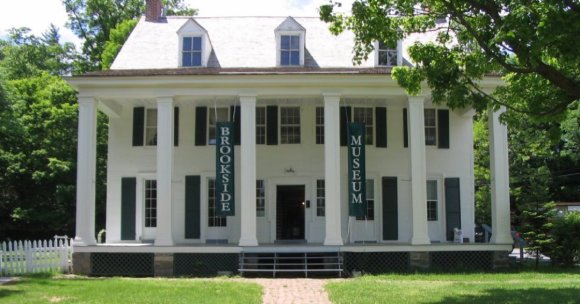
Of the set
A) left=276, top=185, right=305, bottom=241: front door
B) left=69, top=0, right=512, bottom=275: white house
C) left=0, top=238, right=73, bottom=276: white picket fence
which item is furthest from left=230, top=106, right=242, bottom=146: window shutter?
left=0, top=238, right=73, bottom=276: white picket fence

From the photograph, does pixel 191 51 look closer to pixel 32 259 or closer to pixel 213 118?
pixel 213 118

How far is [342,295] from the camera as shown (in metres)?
12.6

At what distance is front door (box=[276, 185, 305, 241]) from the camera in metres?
21.0

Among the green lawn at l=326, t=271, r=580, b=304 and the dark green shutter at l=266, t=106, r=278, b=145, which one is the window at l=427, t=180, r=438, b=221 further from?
the dark green shutter at l=266, t=106, r=278, b=145

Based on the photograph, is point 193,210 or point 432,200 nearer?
point 193,210

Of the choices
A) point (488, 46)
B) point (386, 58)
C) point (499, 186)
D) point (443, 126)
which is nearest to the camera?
point (488, 46)

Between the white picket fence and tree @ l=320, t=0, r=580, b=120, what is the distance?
1078cm

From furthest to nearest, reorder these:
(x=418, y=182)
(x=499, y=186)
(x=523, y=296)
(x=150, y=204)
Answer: (x=150, y=204)
(x=499, y=186)
(x=418, y=182)
(x=523, y=296)

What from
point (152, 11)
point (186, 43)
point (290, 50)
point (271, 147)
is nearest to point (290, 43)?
point (290, 50)

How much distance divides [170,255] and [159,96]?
4.87 m

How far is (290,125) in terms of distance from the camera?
68.9ft

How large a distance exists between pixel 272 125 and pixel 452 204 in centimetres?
696

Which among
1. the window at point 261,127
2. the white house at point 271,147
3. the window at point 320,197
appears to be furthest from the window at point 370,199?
the window at point 261,127

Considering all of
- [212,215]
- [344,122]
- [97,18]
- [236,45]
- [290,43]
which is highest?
[97,18]
